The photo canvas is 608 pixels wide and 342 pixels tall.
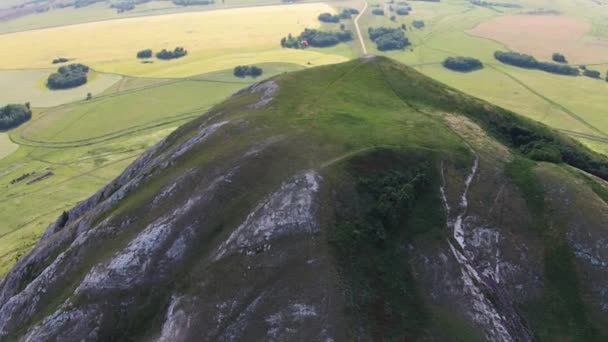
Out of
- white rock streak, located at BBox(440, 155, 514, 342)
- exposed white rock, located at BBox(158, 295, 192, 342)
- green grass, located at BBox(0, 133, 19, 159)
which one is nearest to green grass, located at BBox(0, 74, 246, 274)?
green grass, located at BBox(0, 133, 19, 159)

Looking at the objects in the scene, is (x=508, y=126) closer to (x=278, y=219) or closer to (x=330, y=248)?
(x=330, y=248)

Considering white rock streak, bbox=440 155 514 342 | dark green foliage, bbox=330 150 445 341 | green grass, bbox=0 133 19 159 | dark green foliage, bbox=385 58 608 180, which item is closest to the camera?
dark green foliage, bbox=330 150 445 341

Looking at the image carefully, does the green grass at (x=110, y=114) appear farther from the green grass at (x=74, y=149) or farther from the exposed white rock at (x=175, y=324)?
the exposed white rock at (x=175, y=324)

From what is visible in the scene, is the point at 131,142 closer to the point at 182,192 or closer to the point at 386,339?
the point at 182,192

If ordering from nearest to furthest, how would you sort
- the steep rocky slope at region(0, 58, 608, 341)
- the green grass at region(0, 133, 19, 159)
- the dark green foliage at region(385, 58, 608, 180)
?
the steep rocky slope at region(0, 58, 608, 341) < the dark green foliage at region(385, 58, 608, 180) < the green grass at region(0, 133, 19, 159)

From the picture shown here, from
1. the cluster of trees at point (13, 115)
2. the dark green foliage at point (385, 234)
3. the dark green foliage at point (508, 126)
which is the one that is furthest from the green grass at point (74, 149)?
the dark green foliage at point (508, 126)

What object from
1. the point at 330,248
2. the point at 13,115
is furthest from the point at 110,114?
the point at 330,248

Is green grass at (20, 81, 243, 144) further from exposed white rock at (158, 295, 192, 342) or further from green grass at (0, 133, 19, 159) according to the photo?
exposed white rock at (158, 295, 192, 342)
